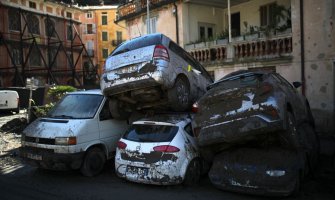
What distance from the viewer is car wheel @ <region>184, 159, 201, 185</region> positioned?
6887 mm

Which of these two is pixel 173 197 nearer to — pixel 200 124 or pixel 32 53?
pixel 200 124

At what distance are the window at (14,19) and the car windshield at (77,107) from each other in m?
30.8

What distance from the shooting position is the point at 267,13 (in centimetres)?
1636

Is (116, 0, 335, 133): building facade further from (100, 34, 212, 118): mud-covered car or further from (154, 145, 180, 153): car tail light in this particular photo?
(154, 145, 180, 153): car tail light

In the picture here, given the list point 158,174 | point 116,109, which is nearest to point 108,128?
point 116,109

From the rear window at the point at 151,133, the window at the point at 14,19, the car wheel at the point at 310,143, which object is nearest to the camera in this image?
the car wheel at the point at 310,143

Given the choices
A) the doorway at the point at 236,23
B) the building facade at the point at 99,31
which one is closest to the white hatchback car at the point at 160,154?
the doorway at the point at 236,23

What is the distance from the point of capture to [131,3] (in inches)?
814

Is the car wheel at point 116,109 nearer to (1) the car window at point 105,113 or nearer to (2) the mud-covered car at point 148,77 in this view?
(2) the mud-covered car at point 148,77

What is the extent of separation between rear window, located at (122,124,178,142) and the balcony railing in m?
7.17

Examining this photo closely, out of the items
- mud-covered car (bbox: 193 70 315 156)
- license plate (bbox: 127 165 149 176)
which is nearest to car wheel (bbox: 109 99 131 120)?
license plate (bbox: 127 165 149 176)

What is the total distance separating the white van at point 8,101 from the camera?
19.3 m

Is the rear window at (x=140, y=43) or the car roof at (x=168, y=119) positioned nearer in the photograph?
the car roof at (x=168, y=119)

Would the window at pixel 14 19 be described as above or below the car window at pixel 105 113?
above
